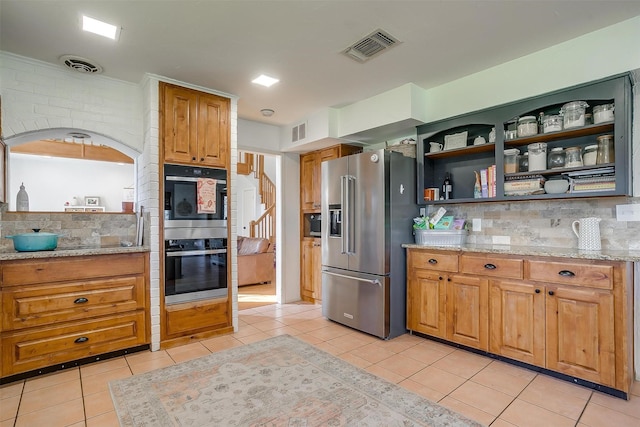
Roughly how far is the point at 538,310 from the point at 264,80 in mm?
3203

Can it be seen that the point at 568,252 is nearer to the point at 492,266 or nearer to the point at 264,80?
the point at 492,266

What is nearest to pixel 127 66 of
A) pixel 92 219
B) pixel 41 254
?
pixel 92 219

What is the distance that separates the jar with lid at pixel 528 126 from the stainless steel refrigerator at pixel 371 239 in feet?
3.58

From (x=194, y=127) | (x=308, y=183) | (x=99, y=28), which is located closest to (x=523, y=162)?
(x=308, y=183)

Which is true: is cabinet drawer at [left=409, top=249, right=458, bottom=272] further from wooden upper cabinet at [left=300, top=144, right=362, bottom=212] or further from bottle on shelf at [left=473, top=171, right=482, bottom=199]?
wooden upper cabinet at [left=300, top=144, right=362, bottom=212]

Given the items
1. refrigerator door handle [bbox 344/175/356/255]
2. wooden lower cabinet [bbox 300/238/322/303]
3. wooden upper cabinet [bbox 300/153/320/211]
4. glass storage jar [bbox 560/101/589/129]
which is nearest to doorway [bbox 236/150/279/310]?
wooden lower cabinet [bbox 300/238/322/303]

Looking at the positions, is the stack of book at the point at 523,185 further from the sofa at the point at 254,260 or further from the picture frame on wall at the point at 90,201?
the picture frame on wall at the point at 90,201

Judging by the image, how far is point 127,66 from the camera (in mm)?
2986

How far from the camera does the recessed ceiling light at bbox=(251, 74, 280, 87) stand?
325 cm

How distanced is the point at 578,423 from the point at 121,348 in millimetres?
3490

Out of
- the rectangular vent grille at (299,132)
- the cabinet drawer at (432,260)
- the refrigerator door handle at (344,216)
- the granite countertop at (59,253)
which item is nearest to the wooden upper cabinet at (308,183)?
the rectangular vent grille at (299,132)

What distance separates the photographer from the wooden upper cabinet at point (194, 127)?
127 inches

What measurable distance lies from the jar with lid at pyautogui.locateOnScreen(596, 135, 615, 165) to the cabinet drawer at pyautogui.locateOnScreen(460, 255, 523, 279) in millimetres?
982

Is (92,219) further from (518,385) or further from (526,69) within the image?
(526,69)
